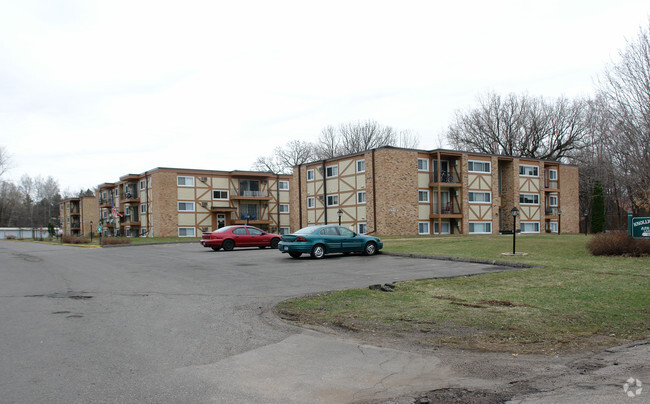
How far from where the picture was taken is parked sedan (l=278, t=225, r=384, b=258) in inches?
776

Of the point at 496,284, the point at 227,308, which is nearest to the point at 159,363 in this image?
the point at 227,308

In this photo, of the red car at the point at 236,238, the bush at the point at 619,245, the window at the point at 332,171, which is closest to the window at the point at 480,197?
the window at the point at 332,171

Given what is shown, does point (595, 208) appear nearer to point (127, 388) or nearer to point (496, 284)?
point (496, 284)

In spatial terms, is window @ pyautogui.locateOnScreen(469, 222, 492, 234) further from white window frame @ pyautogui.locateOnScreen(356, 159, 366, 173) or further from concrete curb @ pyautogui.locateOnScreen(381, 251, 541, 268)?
concrete curb @ pyautogui.locateOnScreen(381, 251, 541, 268)

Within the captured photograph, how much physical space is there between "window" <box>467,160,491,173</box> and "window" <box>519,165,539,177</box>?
5.15m

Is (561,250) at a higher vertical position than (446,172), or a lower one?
lower

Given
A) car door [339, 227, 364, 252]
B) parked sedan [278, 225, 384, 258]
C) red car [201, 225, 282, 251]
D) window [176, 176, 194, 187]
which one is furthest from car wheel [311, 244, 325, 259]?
window [176, 176, 194, 187]

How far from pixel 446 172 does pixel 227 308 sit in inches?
1548

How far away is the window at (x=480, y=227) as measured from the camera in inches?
1783

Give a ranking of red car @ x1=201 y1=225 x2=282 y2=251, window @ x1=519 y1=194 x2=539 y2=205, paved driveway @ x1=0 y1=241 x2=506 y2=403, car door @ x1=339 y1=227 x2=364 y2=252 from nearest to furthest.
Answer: paved driveway @ x1=0 y1=241 x2=506 y2=403 < car door @ x1=339 y1=227 x2=364 y2=252 < red car @ x1=201 y1=225 x2=282 y2=251 < window @ x1=519 y1=194 x2=539 y2=205

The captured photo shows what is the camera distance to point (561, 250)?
2020 centimetres

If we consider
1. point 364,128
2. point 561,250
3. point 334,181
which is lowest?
point 561,250

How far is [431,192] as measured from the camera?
144 feet

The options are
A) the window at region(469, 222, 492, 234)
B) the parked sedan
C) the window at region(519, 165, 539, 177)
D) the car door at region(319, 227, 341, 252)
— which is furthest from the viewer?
the window at region(519, 165, 539, 177)
